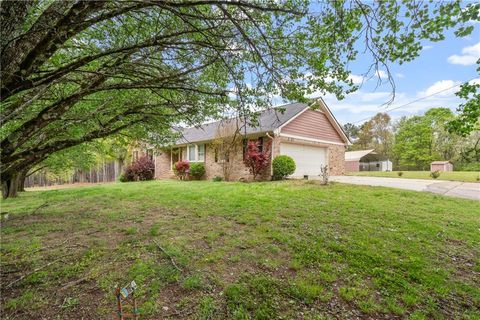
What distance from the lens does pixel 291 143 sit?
44.8 feet

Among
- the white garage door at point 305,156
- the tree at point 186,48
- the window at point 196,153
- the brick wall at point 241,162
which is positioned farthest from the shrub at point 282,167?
the tree at point 186,48

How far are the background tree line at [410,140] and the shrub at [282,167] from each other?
72.2 ft

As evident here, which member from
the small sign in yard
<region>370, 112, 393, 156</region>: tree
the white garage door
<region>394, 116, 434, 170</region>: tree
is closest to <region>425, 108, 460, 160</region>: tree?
<region>394, 116, 434, 170</region>: tree

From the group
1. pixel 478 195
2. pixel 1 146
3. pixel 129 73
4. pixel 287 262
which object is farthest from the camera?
pixel 478 195

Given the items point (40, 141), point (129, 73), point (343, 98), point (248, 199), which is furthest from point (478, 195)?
point (40, 141)

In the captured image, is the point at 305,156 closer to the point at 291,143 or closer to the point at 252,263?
the point at 291,143

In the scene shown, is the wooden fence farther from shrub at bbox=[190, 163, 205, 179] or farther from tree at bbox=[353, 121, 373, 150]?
tree at bbox=[353, 121, 373, 150]

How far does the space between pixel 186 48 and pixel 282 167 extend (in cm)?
943

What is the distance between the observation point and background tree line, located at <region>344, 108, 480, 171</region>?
30.0 m

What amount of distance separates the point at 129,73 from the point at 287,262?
3.39m

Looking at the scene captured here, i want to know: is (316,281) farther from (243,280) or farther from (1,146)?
(1,146)

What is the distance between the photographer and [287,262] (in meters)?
3.60

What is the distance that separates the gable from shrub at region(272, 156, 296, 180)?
4.94ft

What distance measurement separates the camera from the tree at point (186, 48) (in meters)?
2.24
